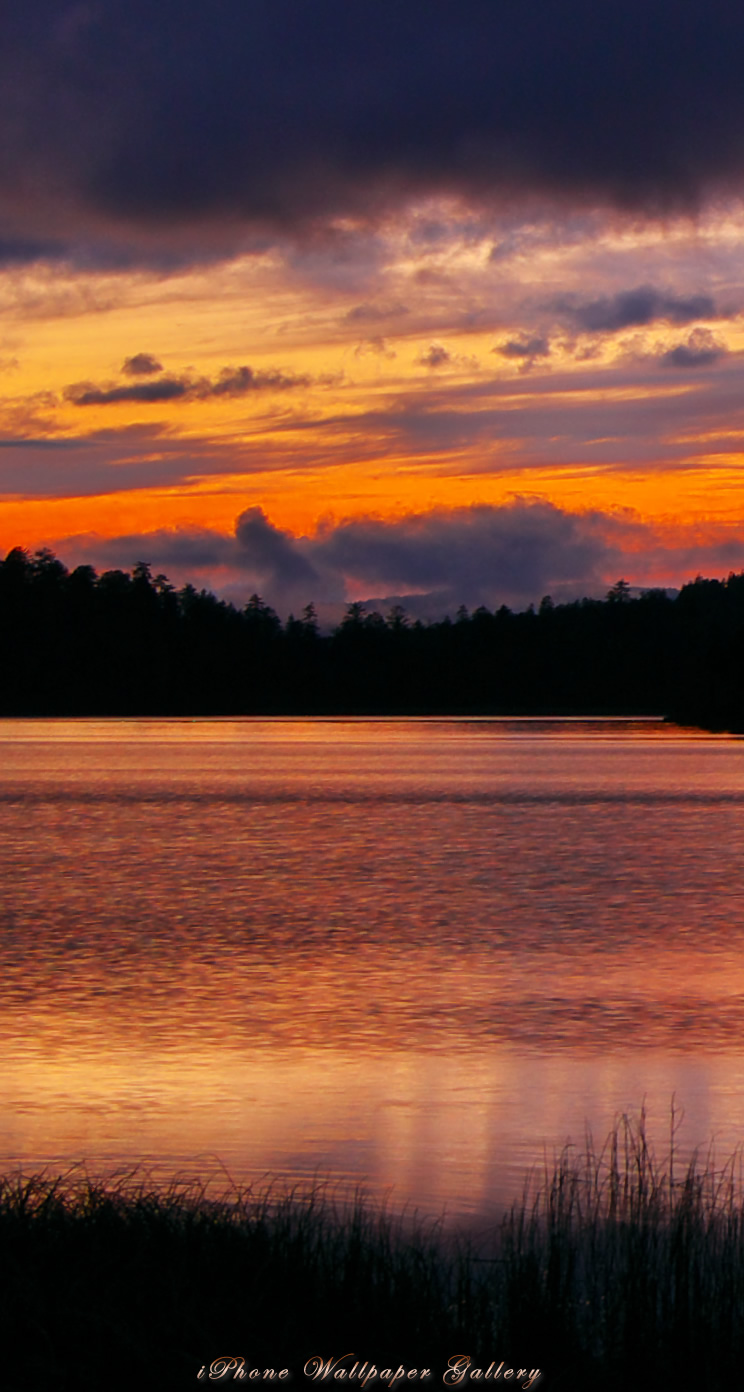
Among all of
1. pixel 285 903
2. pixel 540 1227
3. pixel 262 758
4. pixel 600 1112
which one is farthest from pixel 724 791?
pixel 540 1227

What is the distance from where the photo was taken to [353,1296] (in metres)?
8.90

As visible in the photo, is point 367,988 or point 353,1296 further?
point 367,988

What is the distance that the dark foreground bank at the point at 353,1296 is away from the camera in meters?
8.05

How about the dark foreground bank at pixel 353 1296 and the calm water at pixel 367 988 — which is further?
the calm water at pixel 367 988

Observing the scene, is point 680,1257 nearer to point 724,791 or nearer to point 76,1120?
point 76,1120

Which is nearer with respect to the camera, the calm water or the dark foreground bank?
the dark foreground bank

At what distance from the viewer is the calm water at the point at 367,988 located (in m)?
13.8

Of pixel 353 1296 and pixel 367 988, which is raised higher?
pixel 353 1296

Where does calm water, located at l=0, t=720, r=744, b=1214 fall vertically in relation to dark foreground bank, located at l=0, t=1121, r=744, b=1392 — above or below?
below

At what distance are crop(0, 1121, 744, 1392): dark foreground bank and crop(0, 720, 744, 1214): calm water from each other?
1.47m

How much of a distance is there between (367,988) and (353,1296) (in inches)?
532

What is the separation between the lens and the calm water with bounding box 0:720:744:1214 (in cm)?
1380

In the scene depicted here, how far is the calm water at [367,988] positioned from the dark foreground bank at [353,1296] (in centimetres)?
147

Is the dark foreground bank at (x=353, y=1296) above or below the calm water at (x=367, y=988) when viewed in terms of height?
above
